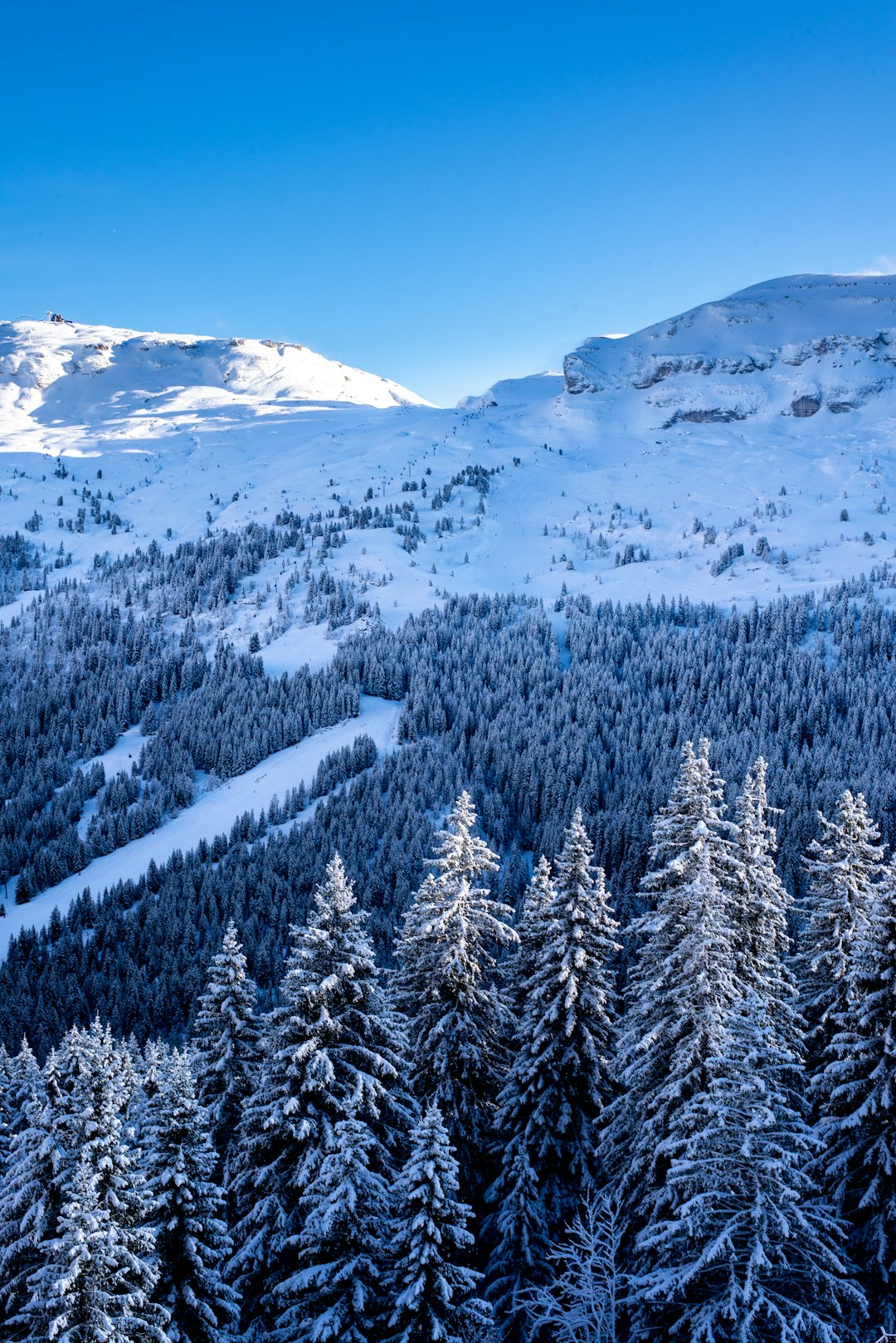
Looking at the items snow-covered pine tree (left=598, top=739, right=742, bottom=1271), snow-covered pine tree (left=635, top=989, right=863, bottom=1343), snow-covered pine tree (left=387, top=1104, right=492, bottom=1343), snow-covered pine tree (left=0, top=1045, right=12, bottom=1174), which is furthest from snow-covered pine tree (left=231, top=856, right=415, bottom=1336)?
snow-covered pine tree (left=0, top=1045, right=12, bottom=1174)

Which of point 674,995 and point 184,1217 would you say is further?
point 674,995

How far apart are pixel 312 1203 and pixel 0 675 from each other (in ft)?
608

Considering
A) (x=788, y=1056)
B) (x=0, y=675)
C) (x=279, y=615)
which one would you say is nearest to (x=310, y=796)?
(x=279, y=615)

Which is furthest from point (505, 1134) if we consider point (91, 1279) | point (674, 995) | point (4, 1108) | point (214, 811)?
point (214, 811)

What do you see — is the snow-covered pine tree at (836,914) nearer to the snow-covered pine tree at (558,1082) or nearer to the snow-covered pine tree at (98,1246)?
the snow-covered pine tree at (558,1082)

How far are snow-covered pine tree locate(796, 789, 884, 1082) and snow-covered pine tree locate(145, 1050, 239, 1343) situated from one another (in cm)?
1710

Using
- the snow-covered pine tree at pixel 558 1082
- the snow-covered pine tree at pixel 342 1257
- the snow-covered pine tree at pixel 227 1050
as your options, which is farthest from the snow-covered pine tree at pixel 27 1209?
the snow-covered pine tree at pixel 558 1082

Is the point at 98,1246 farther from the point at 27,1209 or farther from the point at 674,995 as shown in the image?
the point at 674,995

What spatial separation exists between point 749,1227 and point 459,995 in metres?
12.2

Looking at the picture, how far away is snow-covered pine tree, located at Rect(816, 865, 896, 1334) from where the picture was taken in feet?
54.3

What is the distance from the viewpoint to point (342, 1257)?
1711 centimetres

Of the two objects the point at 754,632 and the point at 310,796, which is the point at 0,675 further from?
the point at 754,632

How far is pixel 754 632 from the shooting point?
17512cm

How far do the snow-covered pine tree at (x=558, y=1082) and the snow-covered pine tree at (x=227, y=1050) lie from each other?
820 cm
